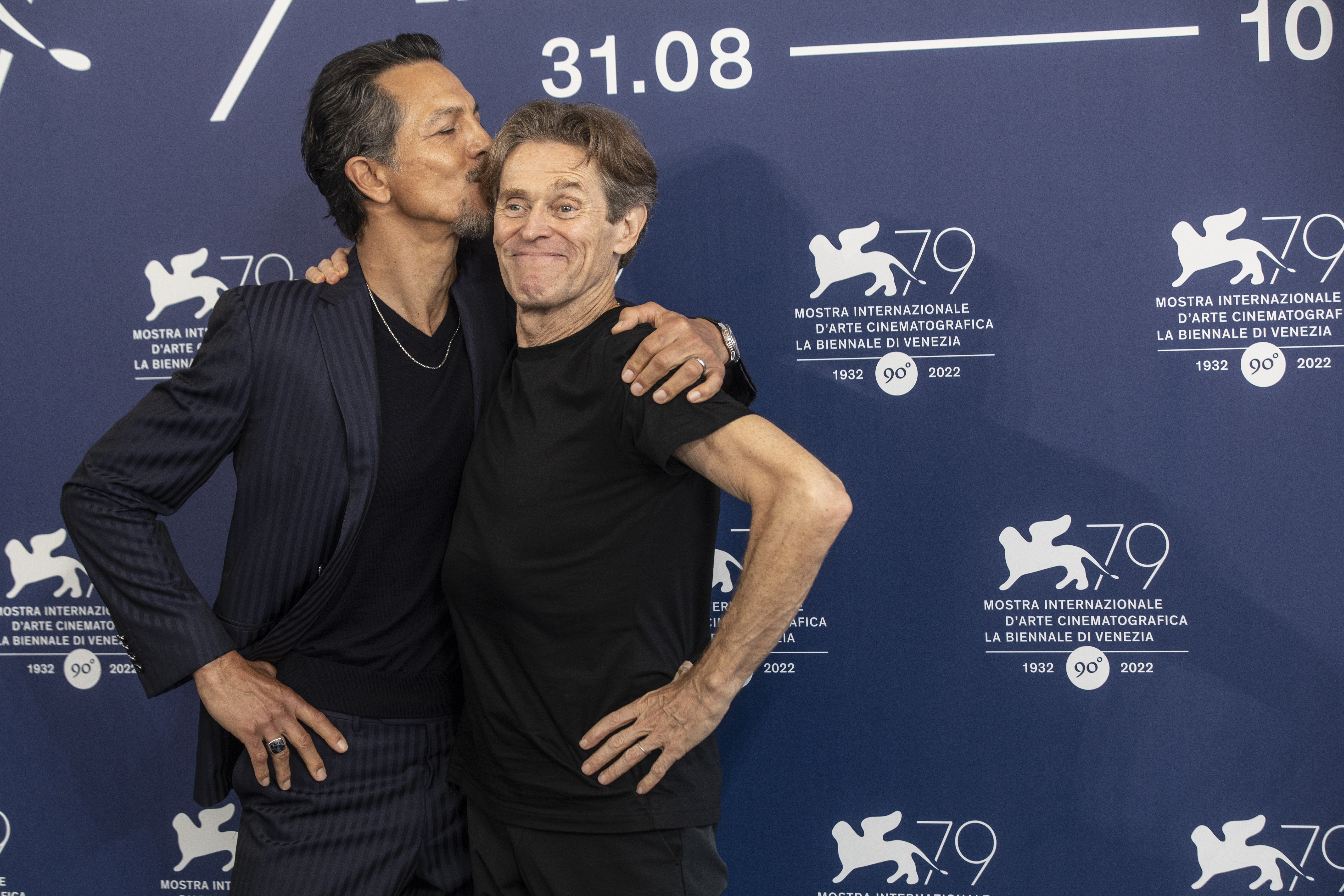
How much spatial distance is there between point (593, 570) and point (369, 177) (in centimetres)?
86

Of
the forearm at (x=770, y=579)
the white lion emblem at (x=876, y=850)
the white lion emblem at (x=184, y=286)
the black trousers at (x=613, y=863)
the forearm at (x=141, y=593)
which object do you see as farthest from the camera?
the white lion emblem at (x=184, y=286)

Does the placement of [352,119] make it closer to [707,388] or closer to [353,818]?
[707,388]

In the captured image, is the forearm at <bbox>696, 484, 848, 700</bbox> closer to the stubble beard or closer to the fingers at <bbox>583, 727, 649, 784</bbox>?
the fingers at <bbox>583, 727, 649, 784</bbox>

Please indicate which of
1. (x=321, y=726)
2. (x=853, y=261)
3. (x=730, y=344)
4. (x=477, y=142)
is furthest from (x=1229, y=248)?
(x=321, y=726)

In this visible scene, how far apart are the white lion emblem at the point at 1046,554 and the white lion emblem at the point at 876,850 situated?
23.9 inches

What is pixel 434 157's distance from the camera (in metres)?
1.67

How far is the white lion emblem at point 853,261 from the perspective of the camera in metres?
2.09

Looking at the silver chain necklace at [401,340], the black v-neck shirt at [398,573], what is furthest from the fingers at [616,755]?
the silver chain necklace at [401,340]

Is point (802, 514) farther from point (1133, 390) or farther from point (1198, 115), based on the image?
point (1198, 115)

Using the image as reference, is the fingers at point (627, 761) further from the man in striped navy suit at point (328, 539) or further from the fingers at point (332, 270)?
the fingers at point (332, 270)

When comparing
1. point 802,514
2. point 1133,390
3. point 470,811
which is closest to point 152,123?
point 470,811

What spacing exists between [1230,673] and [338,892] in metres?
1.83

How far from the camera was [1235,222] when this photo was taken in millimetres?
2016

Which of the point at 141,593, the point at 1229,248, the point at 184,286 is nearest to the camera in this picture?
the point at 141,593
